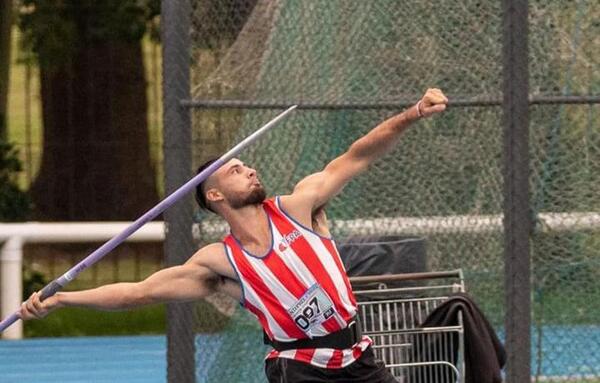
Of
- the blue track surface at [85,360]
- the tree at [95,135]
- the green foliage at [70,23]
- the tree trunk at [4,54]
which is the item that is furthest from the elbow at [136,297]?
the tree trunk at [4,54]

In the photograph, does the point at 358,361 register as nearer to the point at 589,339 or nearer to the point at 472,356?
the point at 472,356

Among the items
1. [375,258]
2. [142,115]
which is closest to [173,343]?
[375,258]

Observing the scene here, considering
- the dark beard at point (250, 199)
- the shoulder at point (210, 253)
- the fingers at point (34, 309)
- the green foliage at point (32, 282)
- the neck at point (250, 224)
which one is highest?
the green foliage at point (32, 282)

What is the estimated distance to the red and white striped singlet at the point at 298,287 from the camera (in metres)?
6.29

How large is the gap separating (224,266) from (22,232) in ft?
23.4

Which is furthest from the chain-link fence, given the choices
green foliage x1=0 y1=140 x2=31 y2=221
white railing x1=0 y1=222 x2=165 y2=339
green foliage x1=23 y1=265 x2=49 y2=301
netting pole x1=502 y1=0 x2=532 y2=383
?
green foliage x1=0 y1=140 x2=31 y2=221

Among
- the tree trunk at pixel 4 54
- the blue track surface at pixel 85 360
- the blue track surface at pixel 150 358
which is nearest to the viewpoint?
the blue track surface at pixel 150 358

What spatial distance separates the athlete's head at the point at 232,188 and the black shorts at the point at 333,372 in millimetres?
617

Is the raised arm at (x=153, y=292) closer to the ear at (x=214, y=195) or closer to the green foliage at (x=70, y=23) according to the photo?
the ear at (x=214, y=195)

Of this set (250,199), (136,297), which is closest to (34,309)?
(136,297)

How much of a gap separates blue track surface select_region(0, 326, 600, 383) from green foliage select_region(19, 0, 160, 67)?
2715mm

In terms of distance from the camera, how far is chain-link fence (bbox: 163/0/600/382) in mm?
7445

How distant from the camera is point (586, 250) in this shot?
7547 millimetres

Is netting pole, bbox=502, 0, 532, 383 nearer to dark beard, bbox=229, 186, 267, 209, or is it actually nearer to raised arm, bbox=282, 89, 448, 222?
raised arm, bbox=282, 89, 448, 222
